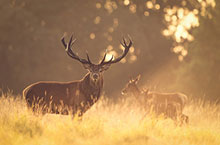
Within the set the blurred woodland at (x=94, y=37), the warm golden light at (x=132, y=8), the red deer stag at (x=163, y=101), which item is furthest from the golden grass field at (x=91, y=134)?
the warm golden light at (x=132, y=8)

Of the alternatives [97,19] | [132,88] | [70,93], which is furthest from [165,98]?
[97,19]

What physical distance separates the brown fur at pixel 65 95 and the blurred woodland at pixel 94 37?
13631 mm

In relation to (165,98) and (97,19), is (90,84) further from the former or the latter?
(97,19)

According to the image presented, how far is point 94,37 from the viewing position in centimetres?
2769

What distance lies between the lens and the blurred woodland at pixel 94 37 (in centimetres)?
2584

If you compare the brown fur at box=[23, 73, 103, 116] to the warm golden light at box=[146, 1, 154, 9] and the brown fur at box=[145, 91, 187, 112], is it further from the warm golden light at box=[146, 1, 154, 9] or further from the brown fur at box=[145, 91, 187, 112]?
the warm golden light at box=[146, 1, 154, 9]

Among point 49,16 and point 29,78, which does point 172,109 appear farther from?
point 49,16

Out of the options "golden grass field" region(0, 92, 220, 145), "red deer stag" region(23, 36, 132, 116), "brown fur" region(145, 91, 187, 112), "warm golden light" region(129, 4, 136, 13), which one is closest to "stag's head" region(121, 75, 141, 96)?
"brown fur" region(145, 91, 187, 112)

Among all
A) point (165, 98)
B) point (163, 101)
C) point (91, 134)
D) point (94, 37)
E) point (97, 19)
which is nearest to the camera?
point (91, 134)

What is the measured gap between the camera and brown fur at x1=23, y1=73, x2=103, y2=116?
10.1 m

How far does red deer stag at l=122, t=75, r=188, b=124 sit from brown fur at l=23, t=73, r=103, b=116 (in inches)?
87.8

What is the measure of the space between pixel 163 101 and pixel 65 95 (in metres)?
3.63

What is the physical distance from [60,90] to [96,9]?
1884 cm

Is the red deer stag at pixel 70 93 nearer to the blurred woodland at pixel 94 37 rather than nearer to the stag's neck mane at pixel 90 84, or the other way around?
the stag's neck mane at pixel 90 84
